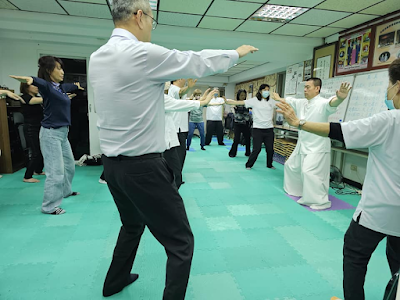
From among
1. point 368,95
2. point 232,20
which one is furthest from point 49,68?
point 368,95

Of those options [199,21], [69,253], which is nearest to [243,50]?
[69,253]

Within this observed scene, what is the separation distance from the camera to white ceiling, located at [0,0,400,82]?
12.0 feet

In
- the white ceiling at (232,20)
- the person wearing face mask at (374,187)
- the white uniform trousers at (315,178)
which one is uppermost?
the white ceiling at (232,20)


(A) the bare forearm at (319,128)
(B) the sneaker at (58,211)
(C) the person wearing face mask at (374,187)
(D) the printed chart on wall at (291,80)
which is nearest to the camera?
(C) the person wearing face mask at (374,187)

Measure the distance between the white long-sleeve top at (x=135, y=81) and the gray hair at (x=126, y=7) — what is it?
0.21ft

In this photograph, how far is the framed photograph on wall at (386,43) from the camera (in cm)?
370

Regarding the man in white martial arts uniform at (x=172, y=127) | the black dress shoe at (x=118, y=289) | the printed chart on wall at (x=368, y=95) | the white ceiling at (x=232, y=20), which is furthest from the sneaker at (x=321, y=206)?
the white ceiling at (x=232, y=20)

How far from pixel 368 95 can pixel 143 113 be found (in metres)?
4.13

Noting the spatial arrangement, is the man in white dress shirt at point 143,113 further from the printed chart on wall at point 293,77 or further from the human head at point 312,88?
the printed chart on wall at point 293,77

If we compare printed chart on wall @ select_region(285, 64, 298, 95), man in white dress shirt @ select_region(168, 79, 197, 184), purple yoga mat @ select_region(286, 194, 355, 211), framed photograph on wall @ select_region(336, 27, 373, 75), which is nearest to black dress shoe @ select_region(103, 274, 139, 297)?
man in white dress shirt @ select_region(168, 79, 197, 184)

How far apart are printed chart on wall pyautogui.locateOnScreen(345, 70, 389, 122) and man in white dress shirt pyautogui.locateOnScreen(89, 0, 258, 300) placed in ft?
11.8

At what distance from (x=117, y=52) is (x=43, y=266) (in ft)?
5.85

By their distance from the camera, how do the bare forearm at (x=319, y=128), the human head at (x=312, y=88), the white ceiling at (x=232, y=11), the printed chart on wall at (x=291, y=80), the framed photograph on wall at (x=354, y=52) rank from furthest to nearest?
the printed chart on wall at (x=291, y=80)
the framed photograph on wall at (x=354, y=52)
the white ceiling at (x=232, y=11)
the human head at (x=312, y=88)
the bare forearm at (x=319, y=128)

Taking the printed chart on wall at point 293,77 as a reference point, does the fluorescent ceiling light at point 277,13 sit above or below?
above
